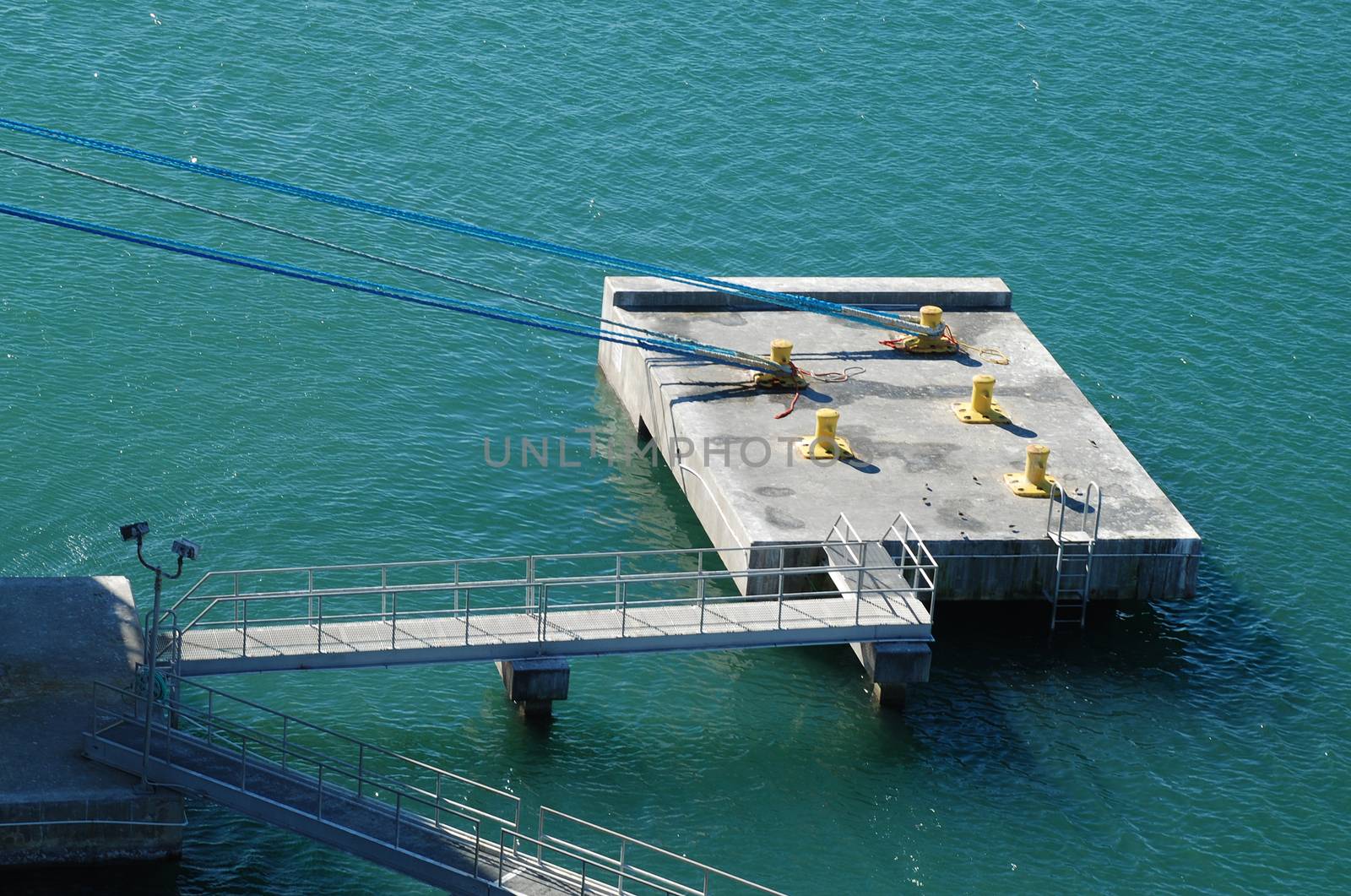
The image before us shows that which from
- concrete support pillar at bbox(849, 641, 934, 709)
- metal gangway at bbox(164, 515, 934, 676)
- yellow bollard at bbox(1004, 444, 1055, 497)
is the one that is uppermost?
yellow bollard at bbox(1004, 444, 1055, 497)

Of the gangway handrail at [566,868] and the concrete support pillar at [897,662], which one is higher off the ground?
the concrete support pillar at [897,662]

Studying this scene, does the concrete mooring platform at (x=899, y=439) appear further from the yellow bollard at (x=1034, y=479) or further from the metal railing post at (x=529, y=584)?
the metal railing post at (x=529, y=584)

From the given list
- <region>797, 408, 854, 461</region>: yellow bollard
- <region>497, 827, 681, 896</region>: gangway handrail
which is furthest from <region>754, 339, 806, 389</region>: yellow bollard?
<region>497, 827, 681, 896</region>: gangway handrail

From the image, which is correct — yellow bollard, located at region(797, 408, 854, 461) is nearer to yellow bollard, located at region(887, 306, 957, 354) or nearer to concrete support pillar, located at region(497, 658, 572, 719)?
yellow bollard, located at region(887, 306, 957, 354)

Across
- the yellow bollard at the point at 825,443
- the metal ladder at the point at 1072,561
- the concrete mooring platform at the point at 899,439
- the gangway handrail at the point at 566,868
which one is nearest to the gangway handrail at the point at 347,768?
the gangway handrail at the point at 566,868

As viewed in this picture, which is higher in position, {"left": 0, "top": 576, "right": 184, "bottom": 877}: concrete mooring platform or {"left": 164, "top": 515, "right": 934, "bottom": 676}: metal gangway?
{"left": 164, "top": 515, "right": 934, "bottom": 676}: metal gangway

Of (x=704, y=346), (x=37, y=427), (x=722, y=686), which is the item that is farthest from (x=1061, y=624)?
(x=37, y=427)
